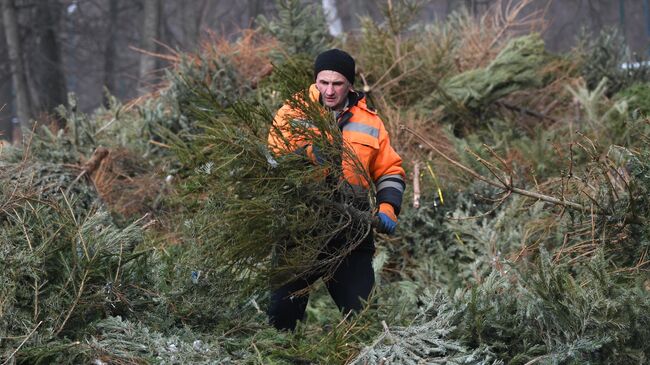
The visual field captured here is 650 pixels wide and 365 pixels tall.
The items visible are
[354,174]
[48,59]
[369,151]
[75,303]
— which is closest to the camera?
[75,303]

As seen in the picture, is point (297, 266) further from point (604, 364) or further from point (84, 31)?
point (84, 31)

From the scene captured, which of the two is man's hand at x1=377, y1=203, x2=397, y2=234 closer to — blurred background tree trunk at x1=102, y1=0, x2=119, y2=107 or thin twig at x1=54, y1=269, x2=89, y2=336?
thin twig at x1=54, y1=269, x2=89, y2=336

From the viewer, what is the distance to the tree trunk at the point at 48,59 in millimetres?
19609

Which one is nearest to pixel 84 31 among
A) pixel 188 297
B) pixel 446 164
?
pixel 446 164

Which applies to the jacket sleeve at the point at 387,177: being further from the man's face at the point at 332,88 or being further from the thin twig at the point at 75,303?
the thin twig at the point at 75,303

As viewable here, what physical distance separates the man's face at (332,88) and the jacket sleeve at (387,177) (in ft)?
0.83

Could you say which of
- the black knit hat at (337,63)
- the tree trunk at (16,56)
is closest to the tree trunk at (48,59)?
the tree trunk at (16,56)

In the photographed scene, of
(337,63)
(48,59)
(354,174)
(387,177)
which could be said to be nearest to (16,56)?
(48,59)

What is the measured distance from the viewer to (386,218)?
4348 millimetres

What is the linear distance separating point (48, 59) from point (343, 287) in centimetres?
1638

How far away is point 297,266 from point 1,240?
1294 mm

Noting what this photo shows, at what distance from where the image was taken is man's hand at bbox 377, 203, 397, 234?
4340 millimetres

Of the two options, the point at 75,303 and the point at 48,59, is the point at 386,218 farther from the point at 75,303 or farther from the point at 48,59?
the point at 48,59

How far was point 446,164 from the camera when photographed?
716 cm
